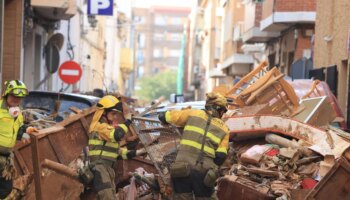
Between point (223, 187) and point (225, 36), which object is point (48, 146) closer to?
point (223, 187)

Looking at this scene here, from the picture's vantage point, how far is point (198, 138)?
24.0ft

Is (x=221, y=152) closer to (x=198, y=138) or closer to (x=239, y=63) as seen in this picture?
(x=198, y=138)

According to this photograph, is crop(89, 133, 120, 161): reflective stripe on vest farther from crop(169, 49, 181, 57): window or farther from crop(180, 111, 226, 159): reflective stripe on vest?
crop(169, 49, 181, 57): window

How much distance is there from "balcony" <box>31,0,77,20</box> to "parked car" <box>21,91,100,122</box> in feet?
21.5

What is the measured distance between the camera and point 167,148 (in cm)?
833

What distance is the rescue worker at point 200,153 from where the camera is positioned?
7.27 m

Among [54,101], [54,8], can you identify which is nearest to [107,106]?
[54,101]

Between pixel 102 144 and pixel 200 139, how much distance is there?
1.05 metres

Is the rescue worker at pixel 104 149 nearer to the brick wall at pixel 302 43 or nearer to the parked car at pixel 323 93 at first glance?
the parked car at pixel 323 93

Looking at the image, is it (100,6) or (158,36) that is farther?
(158,36)

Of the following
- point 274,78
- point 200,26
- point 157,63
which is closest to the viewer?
point 274,78

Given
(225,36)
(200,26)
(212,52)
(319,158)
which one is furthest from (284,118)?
(200,26)

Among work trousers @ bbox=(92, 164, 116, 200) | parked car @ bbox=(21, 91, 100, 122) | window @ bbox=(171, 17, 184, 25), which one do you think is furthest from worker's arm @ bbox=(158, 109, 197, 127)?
window @ bbox=(171, 17, 184, 25)

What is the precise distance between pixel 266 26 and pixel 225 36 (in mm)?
18576
